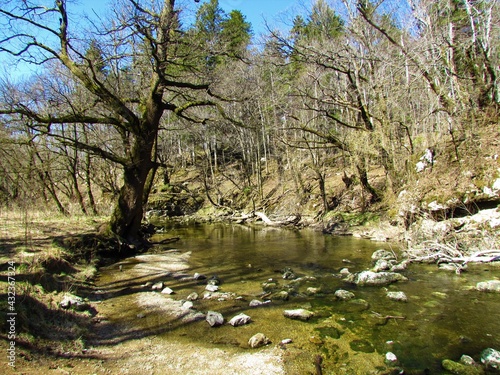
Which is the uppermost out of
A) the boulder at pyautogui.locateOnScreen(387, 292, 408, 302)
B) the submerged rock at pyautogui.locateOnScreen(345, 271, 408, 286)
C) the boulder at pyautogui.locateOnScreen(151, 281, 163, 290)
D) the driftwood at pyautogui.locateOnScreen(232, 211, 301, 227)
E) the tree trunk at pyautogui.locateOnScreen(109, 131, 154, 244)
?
the tree trunk at pyautogui.locateOnScreen(109, 131, 154, 244)

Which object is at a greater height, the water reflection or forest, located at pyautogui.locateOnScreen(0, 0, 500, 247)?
forest, located at pyautogui.locateOnScreen(0, 0, 500, 247)

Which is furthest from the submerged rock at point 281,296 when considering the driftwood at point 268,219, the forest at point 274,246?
the driftwood at point 268,219

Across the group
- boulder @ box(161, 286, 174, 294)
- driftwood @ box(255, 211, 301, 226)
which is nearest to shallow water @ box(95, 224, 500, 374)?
boulder @ box(161, 286, 174, 294)

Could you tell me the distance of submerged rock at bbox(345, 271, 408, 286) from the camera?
6898 mm

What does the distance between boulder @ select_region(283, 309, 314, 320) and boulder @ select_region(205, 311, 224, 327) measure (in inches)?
40.7

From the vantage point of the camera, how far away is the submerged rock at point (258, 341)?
14.0ft

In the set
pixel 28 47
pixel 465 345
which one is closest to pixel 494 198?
pixel 465 345

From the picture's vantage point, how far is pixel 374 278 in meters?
6.98

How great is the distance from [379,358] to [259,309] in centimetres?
208

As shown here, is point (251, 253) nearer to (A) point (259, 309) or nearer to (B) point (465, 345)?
(A) point (259, 309)

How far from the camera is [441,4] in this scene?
11.0 m

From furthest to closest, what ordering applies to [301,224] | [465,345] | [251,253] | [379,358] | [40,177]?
1. [301,224]
2. [40,177]
3. [251,253]
4. [465,345]
5. [379,358]

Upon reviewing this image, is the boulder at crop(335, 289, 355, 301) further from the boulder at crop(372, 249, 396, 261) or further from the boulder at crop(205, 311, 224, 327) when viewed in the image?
the boulder at crop(372, 249, 396, 261)

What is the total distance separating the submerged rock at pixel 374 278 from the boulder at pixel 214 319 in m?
3.31
